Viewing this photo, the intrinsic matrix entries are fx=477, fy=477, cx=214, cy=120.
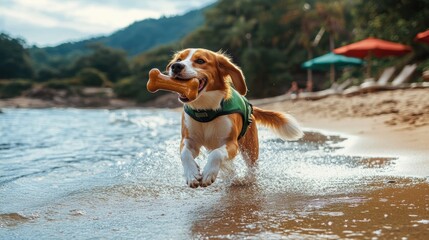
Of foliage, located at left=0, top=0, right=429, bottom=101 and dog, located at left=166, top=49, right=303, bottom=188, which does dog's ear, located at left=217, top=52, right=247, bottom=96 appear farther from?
foliage, located at left=0, top=0, right=429, bottom=101

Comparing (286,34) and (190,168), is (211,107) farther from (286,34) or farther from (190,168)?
(286,34)

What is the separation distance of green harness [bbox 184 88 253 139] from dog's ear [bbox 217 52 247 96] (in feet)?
0.38

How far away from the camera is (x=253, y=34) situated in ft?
136

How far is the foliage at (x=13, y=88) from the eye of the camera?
159 ft

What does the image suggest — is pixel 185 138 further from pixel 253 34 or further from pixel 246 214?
pixel 253 34

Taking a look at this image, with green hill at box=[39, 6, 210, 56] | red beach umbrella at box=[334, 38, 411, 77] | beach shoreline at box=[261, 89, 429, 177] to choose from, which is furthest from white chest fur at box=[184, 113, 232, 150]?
green hill at box=[39, 6, 210, 56]

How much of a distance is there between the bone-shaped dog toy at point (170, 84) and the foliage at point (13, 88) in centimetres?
4891

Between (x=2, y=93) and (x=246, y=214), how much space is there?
50714 millimetres

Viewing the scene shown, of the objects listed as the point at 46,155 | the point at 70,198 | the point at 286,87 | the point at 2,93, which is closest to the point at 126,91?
the point at 2,93

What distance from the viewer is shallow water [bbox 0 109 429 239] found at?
8.06 ft

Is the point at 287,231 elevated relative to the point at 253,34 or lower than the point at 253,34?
lower

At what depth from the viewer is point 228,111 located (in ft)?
12.5

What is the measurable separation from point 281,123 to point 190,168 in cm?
176

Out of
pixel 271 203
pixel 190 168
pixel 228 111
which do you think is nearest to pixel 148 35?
pixel 228 111
